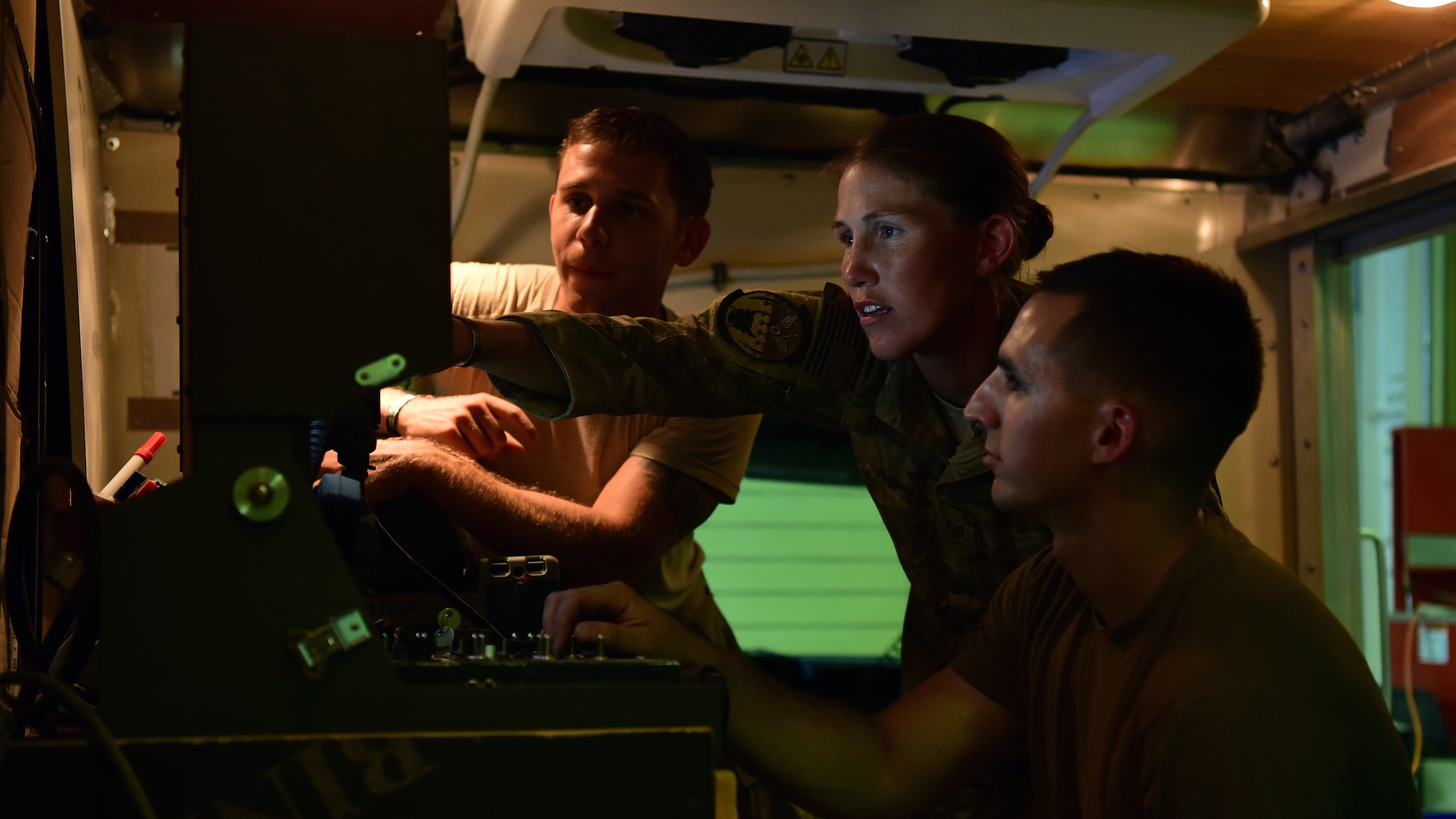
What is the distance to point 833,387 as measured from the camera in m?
1.59

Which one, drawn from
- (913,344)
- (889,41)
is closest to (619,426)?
(913,344)

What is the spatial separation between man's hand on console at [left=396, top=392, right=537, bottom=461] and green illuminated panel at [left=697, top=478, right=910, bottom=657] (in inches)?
141

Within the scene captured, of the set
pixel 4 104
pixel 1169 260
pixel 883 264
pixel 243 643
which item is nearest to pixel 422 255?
pixel 243 643

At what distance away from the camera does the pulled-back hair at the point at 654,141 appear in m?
2.08

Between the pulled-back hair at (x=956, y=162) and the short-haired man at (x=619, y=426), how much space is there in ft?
1.83

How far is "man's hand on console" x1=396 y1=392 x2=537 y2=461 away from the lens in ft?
5.62

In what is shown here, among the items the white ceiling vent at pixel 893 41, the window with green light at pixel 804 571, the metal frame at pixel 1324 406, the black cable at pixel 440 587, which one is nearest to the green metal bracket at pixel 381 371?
the black cable at pixel 440 587

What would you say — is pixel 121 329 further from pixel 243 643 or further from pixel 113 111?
pixel 243 643

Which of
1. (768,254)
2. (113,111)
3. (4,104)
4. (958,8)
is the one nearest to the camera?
(4,104)

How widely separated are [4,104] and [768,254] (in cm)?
186

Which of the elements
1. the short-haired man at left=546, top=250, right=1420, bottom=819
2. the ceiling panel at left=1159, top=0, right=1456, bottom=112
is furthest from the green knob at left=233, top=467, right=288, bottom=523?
the ceiling panel at left=1159, top=0, right=1456, bottom=112

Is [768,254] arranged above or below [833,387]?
above

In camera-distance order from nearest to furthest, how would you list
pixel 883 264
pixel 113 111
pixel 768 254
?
pixel 883 264 → pixel 113 111 → pixel 768 254

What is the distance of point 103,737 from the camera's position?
64cm
